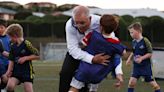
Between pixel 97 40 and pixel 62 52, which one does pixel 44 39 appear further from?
pixel 97 40

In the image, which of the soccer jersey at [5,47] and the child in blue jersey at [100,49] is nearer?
the child in blue jersey at [100,49]

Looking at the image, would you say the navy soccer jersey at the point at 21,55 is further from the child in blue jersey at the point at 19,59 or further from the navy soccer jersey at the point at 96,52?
the navy soccer jersey at the point at 96,52

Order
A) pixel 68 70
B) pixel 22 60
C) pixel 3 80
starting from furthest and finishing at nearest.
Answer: pixel 3 80 < pixel 22 60 < pixel 68 70

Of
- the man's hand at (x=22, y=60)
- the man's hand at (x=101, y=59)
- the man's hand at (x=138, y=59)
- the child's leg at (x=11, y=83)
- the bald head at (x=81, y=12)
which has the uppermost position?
the bald head at (x=81, y=12)

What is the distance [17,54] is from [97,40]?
2.84 m

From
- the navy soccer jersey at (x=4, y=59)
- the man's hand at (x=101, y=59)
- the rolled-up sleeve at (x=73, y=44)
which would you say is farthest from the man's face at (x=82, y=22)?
the navy soccer jersey at (x=4, y=59)

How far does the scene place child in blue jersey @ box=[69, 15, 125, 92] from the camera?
22.0 ft

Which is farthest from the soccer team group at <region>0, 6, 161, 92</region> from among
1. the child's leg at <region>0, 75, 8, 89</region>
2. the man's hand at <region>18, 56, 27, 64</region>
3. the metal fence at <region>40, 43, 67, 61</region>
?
the metal fence at <region>40, 43, 67, 61</region>

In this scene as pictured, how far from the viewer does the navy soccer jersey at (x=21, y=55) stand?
30.4ft

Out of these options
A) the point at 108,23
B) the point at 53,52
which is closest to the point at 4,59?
the point at 108,23

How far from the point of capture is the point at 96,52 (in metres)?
6.82

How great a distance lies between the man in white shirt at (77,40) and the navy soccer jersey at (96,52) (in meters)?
0.07

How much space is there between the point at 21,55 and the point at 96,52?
275 centimetres

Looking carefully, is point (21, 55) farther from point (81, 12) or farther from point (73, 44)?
point (81, 12)
